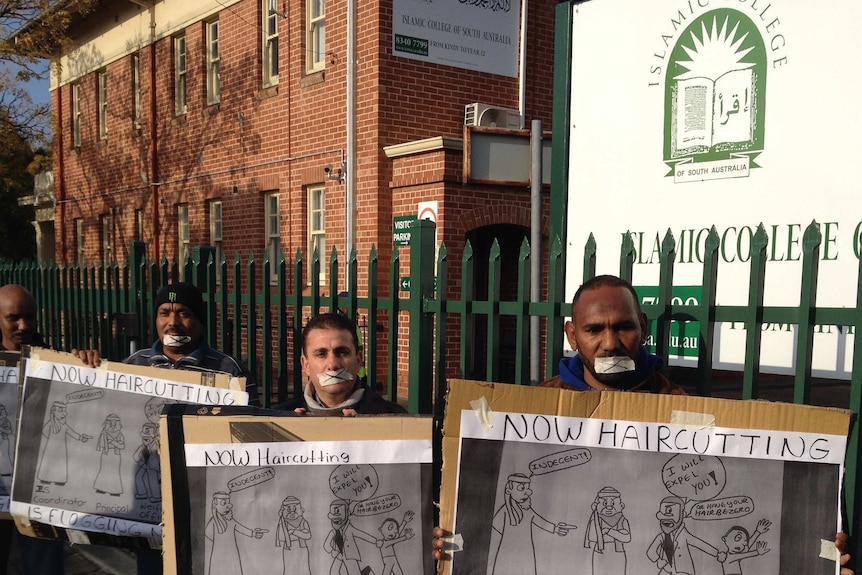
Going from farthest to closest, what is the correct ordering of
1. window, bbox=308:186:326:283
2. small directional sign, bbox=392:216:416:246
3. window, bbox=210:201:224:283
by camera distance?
window, bbox=210:201:224:283 < window, bbox=308:186:326:283 < small directional sign, bbox=392:216:416:246

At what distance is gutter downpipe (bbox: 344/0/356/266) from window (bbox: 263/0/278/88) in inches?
89.5

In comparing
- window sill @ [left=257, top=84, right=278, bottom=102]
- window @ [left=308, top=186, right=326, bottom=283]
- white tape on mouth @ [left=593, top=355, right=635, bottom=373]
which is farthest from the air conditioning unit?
white tape on mouth @ [left=593, top=355, right=635, bottom=373]

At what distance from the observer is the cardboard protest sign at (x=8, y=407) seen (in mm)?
3248

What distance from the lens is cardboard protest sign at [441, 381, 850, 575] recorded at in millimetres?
1867

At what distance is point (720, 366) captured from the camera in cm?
272

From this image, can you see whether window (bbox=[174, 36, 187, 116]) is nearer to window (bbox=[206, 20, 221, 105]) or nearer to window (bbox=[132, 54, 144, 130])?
window (bbox=[206, 20, 221, 105])

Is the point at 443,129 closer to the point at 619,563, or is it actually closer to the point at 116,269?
the point at 116,269

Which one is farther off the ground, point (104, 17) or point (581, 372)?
point (104, 17)

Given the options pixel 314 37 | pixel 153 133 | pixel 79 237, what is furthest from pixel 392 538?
pixel 79 237

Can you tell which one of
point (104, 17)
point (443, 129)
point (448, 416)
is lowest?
point (448, 416)

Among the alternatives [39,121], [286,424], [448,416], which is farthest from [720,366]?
[39,121]

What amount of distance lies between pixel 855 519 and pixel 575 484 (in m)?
1.02

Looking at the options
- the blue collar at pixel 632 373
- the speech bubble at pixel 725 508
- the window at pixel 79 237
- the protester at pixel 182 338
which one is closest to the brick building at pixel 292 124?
the window at pixel 79 237

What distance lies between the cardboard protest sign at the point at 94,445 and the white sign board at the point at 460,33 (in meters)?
7.79
